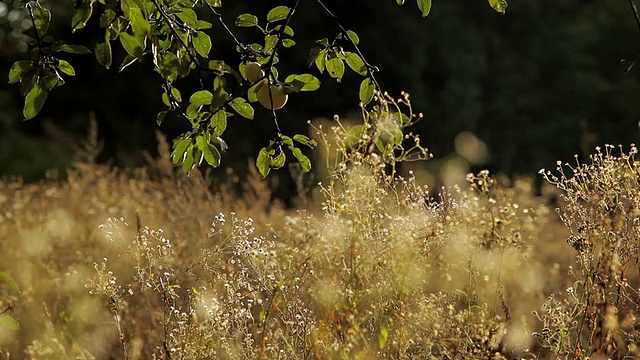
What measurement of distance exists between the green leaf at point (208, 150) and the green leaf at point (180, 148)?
3 centimetres

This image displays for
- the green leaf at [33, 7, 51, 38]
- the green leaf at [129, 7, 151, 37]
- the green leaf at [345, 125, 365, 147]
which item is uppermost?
the green leaf at [345, 125, 365, 147]

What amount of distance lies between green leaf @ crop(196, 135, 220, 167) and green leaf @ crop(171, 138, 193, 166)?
30 millimetres

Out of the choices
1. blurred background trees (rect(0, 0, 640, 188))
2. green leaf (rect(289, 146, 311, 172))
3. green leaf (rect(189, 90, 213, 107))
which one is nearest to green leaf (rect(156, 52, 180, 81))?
green leaf (rect(189, 90, 213, 107))

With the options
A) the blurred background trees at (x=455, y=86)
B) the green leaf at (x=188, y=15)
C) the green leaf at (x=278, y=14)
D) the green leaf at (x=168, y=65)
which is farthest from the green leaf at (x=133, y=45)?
the blurred background trees at (x=455, y=86)

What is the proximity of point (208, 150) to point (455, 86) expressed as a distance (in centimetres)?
1108

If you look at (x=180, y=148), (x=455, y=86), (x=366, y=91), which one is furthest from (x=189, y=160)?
(x=455, y=86)

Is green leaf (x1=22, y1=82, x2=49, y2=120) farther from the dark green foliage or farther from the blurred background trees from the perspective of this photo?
the blurred background trees

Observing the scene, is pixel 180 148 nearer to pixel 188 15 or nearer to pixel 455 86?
pixel 188 15

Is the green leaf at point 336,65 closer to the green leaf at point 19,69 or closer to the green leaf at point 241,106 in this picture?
the green leaf at point 241,106

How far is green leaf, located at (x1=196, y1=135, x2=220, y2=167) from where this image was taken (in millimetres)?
1929

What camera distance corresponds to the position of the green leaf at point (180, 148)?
1940 millimetres

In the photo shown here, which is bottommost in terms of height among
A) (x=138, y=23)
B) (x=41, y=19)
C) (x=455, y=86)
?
(x=41, y=19)

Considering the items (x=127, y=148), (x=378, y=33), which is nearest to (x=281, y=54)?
(x=378, y=33)

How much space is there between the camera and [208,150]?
6.39 feet
